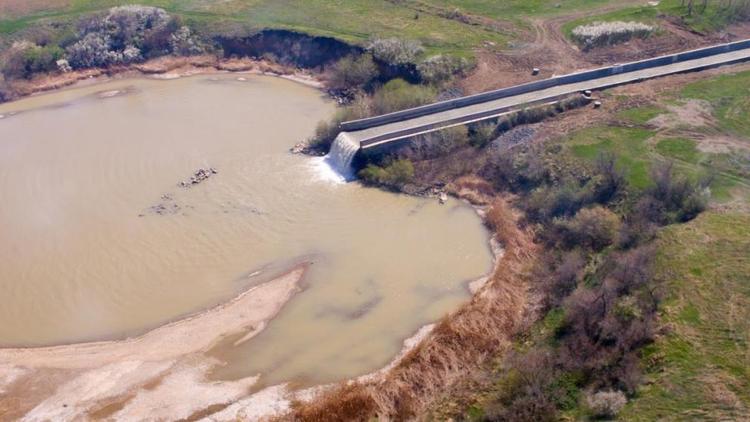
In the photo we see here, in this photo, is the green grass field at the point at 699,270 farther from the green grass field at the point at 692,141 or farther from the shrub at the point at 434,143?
the shrub at the point at 434,143

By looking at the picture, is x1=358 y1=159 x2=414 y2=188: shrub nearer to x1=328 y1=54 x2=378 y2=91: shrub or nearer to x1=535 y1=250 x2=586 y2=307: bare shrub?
x1=535 y1=250 x2=586 y2=307: bare shrub

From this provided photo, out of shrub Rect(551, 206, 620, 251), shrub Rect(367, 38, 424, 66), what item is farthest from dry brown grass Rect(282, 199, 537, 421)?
shrub Rect(367, 38, 424, 66)

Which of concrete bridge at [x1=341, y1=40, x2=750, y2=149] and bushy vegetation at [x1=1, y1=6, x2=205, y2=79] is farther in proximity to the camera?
bushy vegetation at [x1=1, y1=6, x2=205, y2=79]

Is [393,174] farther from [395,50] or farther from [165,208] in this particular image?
[395,50]

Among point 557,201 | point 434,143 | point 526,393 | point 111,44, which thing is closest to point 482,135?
point 434,143

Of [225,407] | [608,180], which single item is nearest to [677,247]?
[608,180]

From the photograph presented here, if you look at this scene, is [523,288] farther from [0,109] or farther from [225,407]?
[0,109]
